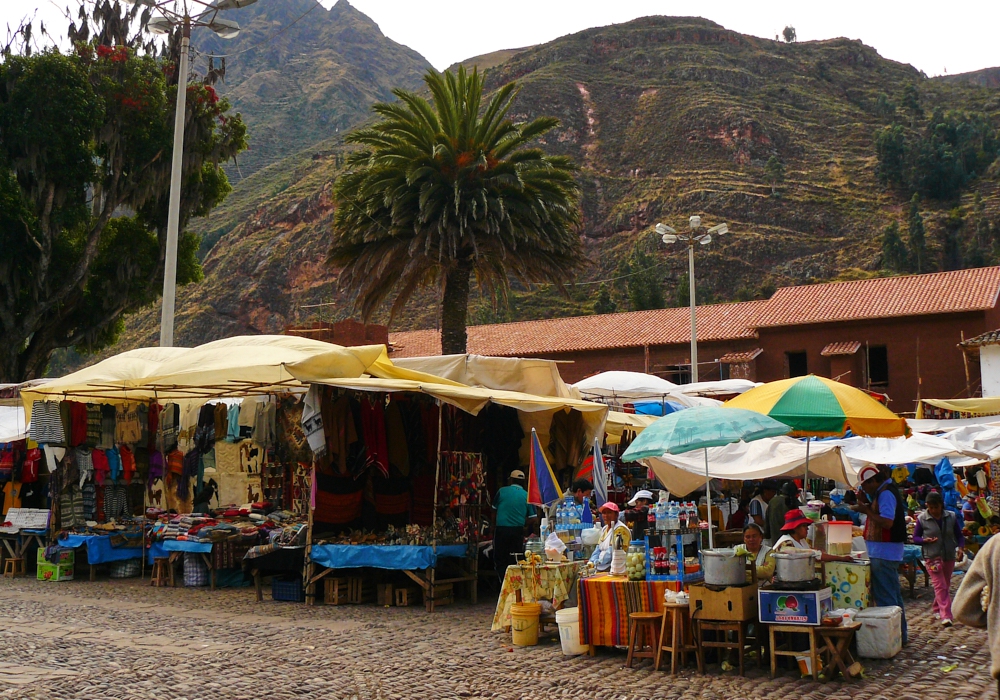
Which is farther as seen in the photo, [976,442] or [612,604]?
[976,442]

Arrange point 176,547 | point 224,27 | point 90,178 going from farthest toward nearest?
point 90,178, point 224,27, point 176,547

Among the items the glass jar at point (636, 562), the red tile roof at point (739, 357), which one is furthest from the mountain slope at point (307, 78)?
the glass jar at point (636, 562)

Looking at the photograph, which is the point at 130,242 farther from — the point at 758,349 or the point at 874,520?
the point at 758,349

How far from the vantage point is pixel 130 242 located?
27.1m

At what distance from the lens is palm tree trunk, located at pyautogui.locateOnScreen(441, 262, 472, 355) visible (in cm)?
2045

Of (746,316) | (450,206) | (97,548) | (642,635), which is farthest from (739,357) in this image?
(642,635)

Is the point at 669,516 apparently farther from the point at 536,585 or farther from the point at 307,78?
the point at 307,78

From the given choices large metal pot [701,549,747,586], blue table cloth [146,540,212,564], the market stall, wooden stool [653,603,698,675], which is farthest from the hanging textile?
large metal pot [701,549,747,586]

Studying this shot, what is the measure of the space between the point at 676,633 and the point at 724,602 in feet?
1.64

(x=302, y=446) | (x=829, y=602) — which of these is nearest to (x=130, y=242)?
(x=302, y=446)

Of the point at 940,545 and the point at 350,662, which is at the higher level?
the point at 940,545

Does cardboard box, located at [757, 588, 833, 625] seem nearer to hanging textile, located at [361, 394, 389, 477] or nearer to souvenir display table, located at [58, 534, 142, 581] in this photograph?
hanging textile, located at [361, 394, 389, 477]

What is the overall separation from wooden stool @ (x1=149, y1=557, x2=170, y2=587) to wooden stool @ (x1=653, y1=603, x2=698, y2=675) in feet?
27.4

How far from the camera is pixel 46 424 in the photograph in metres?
13.9
